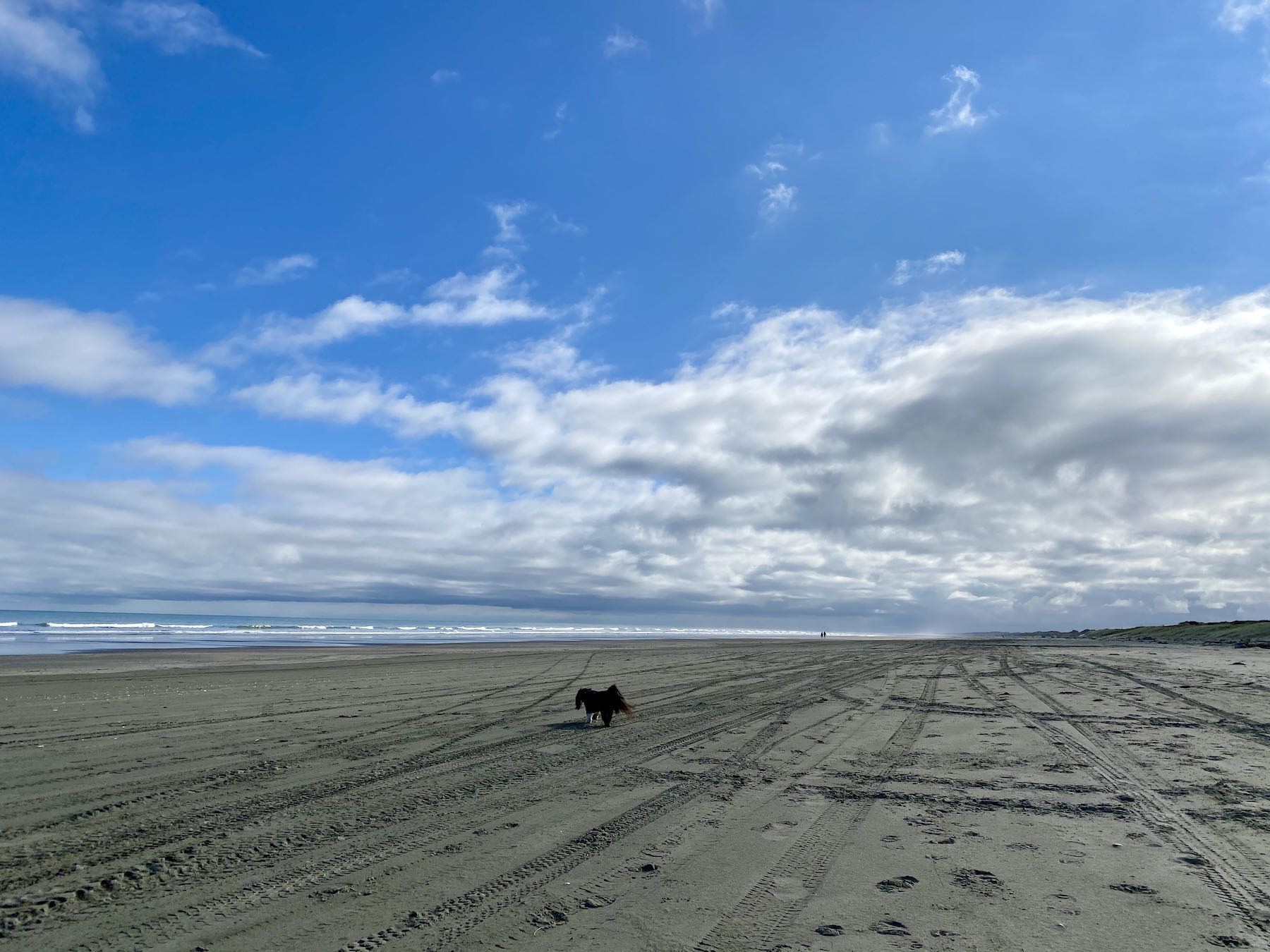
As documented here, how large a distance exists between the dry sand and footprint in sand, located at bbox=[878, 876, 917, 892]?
0.11 ft

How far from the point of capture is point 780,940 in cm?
451

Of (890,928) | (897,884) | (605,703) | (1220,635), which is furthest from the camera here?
(1220,635)

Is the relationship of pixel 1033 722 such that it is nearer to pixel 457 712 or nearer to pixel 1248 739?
pixel 1248 739

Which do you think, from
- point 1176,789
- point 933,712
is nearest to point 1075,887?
point 1176,789

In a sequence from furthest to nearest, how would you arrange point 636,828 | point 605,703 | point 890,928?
point 605,703 < point 636,828 < point 890,928

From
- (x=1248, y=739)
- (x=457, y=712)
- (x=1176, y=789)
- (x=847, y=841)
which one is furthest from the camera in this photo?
(x=457, y=712)

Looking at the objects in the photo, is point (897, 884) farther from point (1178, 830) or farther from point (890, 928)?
point (1178, 830)

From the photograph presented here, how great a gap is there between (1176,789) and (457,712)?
11475mm

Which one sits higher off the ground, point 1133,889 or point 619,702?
point 619,702

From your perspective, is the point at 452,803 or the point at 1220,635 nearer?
the point at 452,803

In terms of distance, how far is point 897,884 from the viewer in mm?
5449

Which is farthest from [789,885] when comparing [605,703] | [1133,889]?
[605,703]

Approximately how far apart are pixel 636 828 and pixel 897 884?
2401 mm

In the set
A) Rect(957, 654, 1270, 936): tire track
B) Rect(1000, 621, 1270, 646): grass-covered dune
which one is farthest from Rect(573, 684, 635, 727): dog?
Rect(1000, 621, 1270, 646): grass-covered dune
